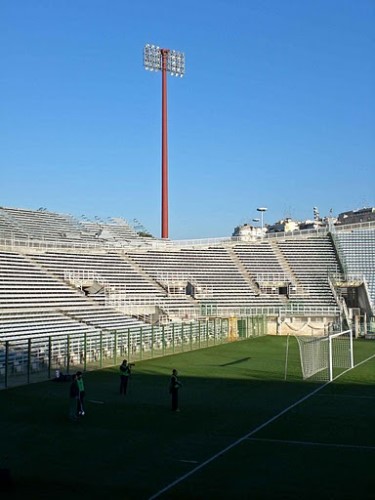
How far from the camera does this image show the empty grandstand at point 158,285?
106 ft

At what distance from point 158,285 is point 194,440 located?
35346 millimetres

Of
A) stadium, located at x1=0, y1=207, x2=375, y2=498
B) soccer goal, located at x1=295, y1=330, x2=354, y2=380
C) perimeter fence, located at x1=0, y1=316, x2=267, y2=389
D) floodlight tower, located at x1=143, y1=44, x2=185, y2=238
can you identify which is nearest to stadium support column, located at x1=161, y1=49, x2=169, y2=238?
floodlight tower, located at x1=143, y1=44, x2=185, y2=238

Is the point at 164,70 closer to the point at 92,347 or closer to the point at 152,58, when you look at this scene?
the point at 152,58

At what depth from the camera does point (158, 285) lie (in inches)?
1967

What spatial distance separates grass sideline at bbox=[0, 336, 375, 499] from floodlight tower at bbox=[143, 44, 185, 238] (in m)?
41.0

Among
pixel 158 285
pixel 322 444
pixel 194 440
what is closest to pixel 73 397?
pixel 194 440

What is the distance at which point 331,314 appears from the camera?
49.9 metres

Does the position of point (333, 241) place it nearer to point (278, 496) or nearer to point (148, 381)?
point (148, 381)

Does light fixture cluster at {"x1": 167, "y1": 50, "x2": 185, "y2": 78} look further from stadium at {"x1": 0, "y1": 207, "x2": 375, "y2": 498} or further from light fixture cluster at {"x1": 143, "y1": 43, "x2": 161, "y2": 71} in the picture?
stadium at {"x1": 0, "y1": 207, "x2": 375, "y2": 498}

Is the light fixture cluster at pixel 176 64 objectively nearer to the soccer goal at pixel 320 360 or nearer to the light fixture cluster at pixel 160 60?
the light fixture cluster at pixel 160 60

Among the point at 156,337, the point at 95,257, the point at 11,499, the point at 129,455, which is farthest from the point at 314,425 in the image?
the point at 95,257

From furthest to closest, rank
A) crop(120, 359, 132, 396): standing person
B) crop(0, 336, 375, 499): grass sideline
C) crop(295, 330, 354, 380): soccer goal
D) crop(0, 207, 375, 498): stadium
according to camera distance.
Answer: crop(295, 330, 354, 380): soccer goal
crop(120, 359, 132, 396): standing person
crop(0, 207, 375, 498): stadium
crop(0, 336, 375, 499): grass sideline

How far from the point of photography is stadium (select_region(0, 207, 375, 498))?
42.9 ft

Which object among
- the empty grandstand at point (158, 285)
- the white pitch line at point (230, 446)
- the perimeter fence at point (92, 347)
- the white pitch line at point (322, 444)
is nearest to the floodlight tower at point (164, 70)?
the empty grandstand at point (158, 285)
